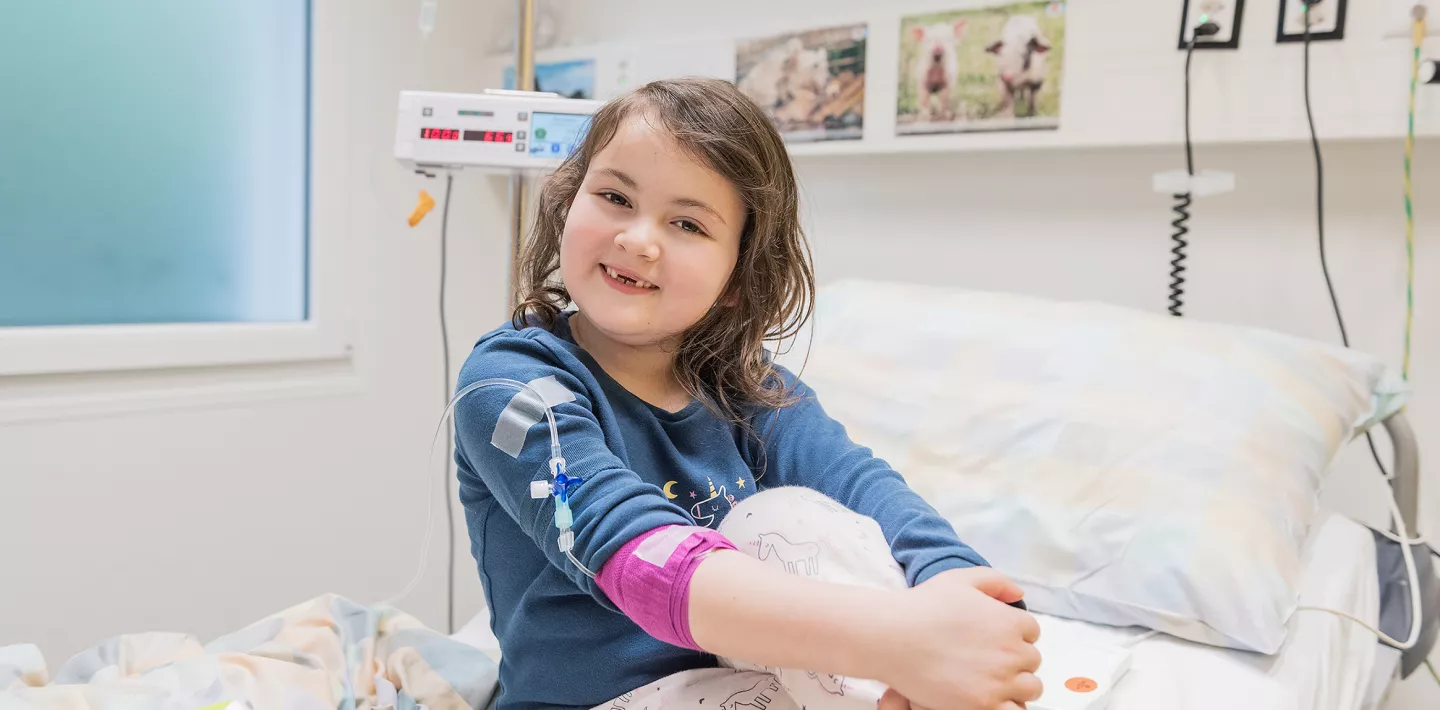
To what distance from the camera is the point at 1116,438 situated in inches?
48.7

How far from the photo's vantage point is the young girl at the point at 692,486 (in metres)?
0.74

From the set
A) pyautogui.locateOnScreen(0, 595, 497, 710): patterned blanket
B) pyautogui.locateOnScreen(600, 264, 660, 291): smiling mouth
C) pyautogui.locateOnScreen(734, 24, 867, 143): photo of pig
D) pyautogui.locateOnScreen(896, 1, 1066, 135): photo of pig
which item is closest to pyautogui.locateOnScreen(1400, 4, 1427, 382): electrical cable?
pyautogui.locateOnScreen(896, 1, 1066, 135): photo of pig

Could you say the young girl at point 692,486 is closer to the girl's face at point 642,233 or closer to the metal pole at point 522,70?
the girl's face at point 642,233

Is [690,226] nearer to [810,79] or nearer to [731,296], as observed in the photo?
[731,296]

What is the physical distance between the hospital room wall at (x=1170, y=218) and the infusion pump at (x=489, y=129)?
24.5 inches

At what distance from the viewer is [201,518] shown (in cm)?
194

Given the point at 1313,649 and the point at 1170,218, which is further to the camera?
the point at 1170,218

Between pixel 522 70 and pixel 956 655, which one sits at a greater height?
pixel 522 70

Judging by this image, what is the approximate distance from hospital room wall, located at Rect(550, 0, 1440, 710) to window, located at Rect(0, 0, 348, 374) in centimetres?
100

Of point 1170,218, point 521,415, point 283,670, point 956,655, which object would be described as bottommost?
point 283,670

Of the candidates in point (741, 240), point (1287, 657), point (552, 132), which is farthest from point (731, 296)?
point (1287, 657)

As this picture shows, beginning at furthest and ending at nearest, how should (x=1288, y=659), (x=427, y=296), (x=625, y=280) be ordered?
(x=427, y=296) → (x=1288, y=659) → (x=625, y=280)

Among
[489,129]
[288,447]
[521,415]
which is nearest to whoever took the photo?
[521,415]

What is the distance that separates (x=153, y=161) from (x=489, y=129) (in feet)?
2.62
